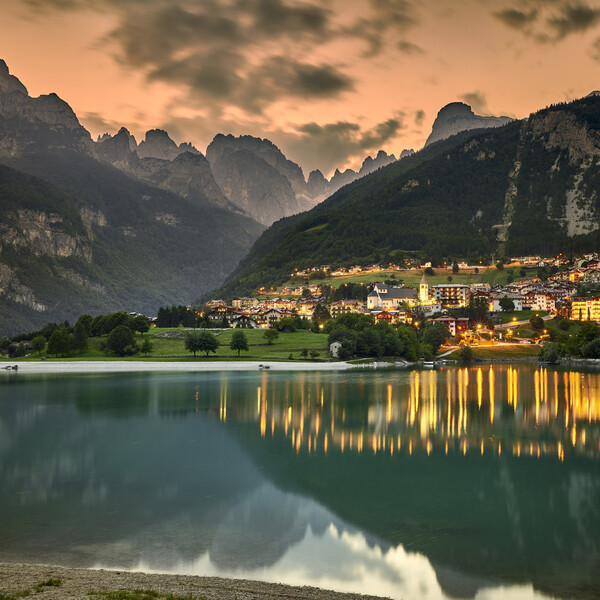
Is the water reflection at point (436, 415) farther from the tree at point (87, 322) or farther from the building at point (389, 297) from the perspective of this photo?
the building at point (389, 297)

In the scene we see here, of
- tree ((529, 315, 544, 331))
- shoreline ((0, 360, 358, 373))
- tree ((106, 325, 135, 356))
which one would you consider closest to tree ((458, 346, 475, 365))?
tree ((529, 315, 544, 331))

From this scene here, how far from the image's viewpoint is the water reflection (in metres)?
34.6

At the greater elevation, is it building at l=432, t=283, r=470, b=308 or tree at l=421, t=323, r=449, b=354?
building at l=432, t=283, r=470, b=308

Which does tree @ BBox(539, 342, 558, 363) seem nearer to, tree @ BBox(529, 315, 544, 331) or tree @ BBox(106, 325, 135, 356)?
tree @ BBox(529, 315, 544, 331)

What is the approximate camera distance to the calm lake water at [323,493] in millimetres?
16797

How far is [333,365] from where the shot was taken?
10381cm

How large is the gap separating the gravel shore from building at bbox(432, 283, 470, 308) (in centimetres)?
17185

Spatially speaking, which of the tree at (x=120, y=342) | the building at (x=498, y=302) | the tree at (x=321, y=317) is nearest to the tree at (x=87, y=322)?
the tree at (x=120, y=342)

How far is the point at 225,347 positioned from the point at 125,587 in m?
106

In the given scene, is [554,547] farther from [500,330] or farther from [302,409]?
[500,330]

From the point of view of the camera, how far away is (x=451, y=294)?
612 feet

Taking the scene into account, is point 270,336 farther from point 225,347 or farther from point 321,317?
point 321,317

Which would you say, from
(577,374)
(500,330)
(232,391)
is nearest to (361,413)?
(232,391)

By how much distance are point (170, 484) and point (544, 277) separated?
186 meters
